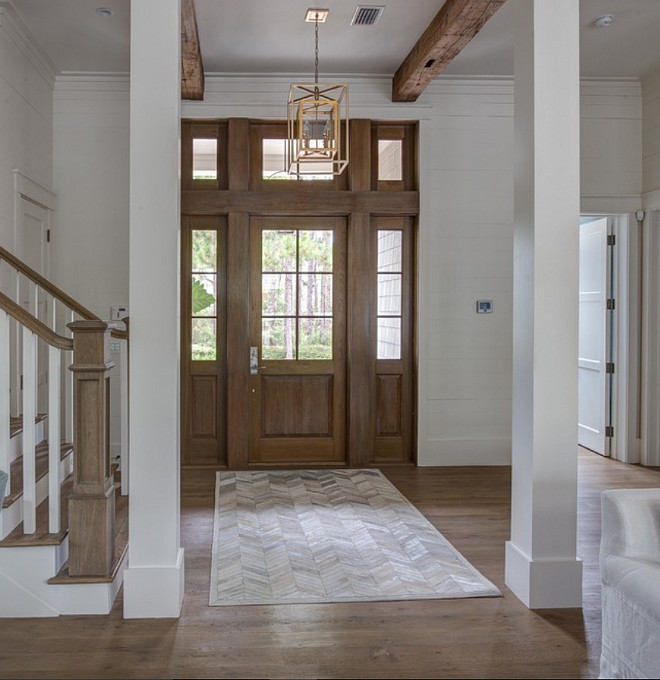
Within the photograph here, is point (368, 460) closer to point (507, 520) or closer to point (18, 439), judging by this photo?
point (507, 520)

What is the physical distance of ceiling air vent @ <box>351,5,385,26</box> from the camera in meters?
4.84

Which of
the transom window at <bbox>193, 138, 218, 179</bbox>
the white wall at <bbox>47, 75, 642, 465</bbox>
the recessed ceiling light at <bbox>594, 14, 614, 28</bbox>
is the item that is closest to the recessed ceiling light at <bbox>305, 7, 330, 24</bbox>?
the white wall at <bbox>47, 75, 642, 465</bbox>

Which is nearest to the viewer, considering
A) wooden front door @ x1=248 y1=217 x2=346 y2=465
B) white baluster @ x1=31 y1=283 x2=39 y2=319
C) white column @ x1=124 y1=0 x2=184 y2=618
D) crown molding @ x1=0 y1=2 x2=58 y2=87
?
white column @ x1=124 y1=0 x2=184 y2=618

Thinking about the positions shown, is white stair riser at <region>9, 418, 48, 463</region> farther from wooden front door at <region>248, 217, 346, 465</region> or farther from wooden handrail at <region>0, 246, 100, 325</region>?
wooden front door at <region>248, 217, 346, 465</region>

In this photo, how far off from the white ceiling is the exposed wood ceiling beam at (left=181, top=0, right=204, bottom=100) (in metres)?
0.18

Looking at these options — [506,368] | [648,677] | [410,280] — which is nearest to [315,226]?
[410,280]

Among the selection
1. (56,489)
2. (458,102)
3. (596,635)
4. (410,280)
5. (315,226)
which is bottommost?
(596,635)

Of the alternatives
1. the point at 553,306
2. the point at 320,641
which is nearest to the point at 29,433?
the point at 320,641

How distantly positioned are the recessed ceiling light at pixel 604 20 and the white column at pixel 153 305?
3.24 m

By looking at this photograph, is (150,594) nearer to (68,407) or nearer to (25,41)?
(68,407)

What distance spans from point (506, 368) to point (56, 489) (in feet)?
13.9

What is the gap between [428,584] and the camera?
11.7ft

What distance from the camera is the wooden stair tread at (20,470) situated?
3361 millimetres

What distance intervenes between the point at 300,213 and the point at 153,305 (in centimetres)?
330
